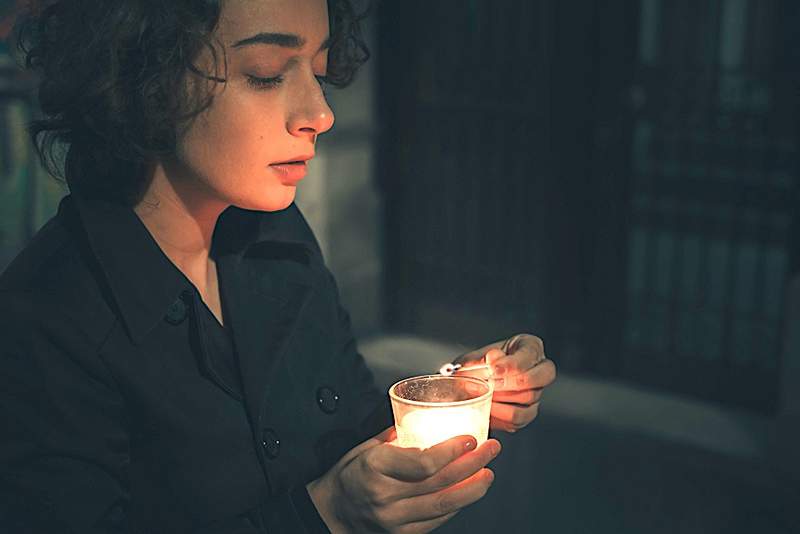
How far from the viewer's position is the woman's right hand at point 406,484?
151cm

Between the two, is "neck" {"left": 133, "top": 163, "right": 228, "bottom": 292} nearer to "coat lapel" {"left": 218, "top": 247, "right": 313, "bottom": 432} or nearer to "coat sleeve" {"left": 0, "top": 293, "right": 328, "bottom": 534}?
"coat lapel" {"left": 218, "top": 247, "right": 313, "bottom": 432}

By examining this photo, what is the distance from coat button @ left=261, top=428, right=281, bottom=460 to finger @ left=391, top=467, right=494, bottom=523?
326mm

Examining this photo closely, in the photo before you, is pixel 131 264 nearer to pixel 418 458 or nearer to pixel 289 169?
pixel 289 169

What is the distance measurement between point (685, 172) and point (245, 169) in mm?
3297

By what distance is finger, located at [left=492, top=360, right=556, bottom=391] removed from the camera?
1805 mm

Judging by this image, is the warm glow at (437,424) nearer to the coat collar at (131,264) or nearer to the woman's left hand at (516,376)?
the woman's left hand at (516,376)

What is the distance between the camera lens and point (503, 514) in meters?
3.87

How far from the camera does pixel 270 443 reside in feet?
5.92

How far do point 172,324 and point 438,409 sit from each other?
1.74 ft

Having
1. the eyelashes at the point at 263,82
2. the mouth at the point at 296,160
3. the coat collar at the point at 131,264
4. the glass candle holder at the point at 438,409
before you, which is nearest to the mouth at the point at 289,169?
the mouth at the point at 296,160

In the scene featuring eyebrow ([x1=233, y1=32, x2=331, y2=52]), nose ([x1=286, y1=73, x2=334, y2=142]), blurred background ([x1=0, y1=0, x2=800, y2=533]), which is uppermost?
eyebrow ([x1=233, y1=32, x2=331, y2=52])

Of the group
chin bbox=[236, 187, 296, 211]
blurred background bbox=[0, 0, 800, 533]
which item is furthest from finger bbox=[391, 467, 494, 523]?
blurred background bbox=[0, 0, 800, 533]

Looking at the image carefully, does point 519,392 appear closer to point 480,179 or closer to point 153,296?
point 153,296

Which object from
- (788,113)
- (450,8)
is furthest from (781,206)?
(450,8)
